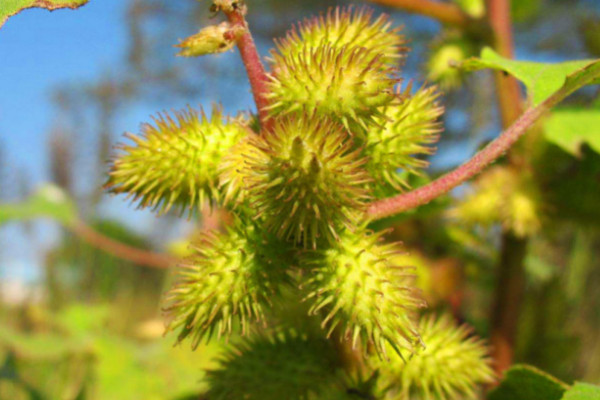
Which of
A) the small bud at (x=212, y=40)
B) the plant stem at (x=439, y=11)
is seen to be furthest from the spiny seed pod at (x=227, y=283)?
the plant stem at (x=439, y=11)

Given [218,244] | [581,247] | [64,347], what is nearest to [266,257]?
[218,244]

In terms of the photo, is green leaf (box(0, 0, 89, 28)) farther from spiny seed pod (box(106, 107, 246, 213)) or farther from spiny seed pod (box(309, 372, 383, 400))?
spiny seed pod (box(309, 372, 383, 400))

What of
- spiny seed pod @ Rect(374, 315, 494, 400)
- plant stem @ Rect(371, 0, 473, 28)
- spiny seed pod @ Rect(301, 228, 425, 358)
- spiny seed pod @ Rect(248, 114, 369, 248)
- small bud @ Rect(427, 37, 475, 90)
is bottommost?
spiny seed pod @ Rect(374, 315, 494, 400)

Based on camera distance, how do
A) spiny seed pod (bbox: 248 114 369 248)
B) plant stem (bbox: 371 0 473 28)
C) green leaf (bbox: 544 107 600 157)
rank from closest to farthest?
Answer: spiny seed pod (bbox: 248 114 369 248)
green leaf (bbox: 544 107 600 157)
plant stem (bbox: 371 0 473 28)

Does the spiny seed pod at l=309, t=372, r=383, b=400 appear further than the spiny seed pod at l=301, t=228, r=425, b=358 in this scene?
Yes

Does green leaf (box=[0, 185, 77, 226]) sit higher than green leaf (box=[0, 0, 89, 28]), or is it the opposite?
green leaf (box=[0, 0, 89, 28])

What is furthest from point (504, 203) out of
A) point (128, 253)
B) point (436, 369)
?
point (128, 253)

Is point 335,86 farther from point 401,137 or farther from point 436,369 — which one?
point 436,369

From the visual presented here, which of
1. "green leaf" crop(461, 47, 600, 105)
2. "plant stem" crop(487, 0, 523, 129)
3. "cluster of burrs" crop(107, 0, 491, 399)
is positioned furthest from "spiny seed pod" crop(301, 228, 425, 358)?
"plant stem" crop(487, 0, 523, 129)
